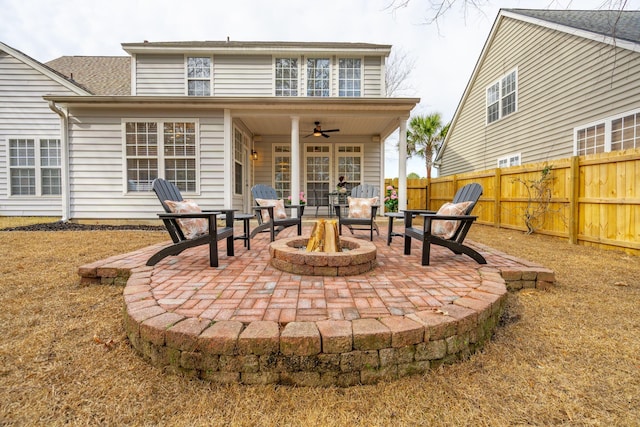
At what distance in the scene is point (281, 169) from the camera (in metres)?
A: 9.02

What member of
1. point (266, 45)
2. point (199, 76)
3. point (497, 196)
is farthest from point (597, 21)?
point (199, 76)

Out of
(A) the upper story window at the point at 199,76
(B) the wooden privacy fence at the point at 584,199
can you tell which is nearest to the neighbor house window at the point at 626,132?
(B) the wooden privacy fence at the point at 584,199

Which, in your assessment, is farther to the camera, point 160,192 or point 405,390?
point 160,192

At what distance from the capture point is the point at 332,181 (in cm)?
902

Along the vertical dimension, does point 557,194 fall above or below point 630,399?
above

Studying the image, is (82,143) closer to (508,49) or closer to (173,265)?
(173,265)

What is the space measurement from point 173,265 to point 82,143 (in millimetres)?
5910

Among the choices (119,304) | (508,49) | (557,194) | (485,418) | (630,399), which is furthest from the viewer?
(508,49)

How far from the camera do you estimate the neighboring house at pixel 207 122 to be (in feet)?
21.1

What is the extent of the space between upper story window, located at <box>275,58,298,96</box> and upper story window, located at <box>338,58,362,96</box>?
1.35 metres

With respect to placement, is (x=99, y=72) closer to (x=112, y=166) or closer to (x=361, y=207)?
(x=112, y=166)

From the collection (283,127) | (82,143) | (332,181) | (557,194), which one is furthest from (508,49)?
(82,143)

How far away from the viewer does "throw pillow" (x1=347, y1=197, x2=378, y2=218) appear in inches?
189

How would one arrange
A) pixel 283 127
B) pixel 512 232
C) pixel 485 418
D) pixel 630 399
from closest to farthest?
pixel 485 418
pixel 630 399
pixel 512 232
pixel 283 127
